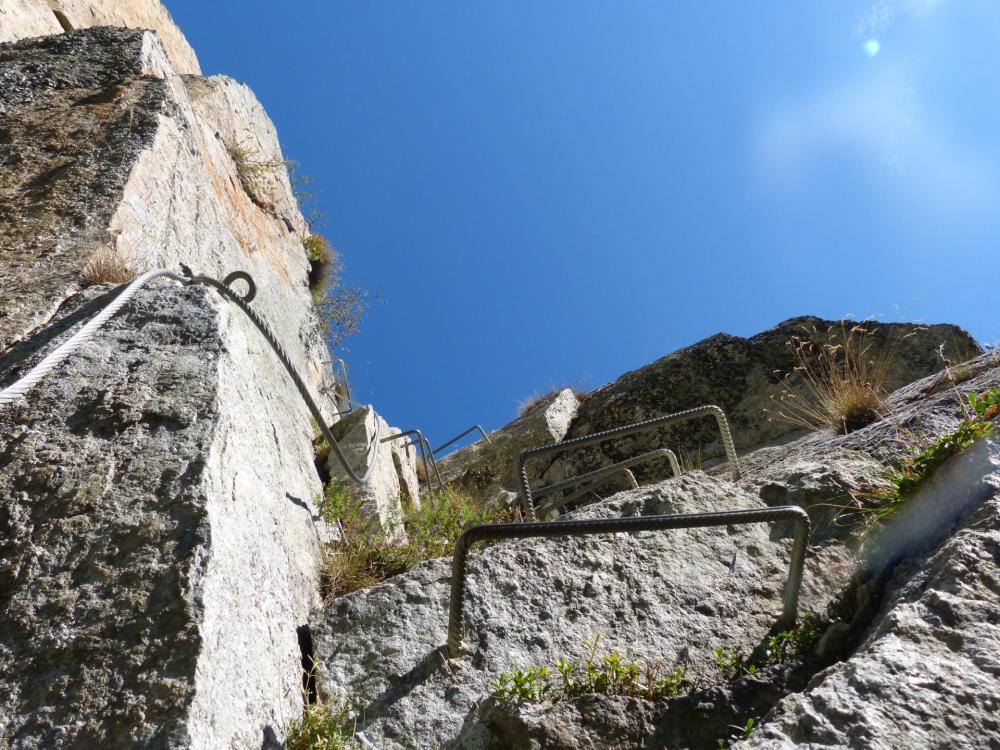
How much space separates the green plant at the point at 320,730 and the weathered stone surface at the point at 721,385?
16.2ft

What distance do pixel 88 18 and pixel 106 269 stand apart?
492 centimetres

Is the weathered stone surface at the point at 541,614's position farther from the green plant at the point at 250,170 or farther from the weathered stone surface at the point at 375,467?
the green plant at the point at 250,170

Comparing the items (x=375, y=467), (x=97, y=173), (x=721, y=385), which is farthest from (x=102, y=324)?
(x=721, y=385)

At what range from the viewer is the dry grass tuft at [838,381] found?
17.0 ft

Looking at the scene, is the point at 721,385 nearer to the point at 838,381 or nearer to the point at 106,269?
the point at 838,381

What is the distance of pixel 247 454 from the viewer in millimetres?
2834

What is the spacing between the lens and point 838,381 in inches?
215

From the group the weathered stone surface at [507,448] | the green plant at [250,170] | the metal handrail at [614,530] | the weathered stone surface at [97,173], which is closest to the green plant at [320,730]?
the metal handrail at [614,530]

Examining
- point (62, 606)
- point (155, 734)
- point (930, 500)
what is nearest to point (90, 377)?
point (62, 606)

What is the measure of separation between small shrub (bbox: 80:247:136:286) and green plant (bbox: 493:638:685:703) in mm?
2356

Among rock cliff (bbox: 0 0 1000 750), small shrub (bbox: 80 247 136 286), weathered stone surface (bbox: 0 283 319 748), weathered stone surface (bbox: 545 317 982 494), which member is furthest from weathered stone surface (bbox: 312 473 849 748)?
weathered stone surface (bbox: 545 317 982 494)

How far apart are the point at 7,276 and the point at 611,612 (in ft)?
9.60

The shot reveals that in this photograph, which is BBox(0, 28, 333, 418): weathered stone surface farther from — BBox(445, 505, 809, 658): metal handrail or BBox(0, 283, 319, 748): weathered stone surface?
BBox(445, 505, 809, 658): metal handrail

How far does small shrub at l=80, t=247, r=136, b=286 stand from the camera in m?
3.37
